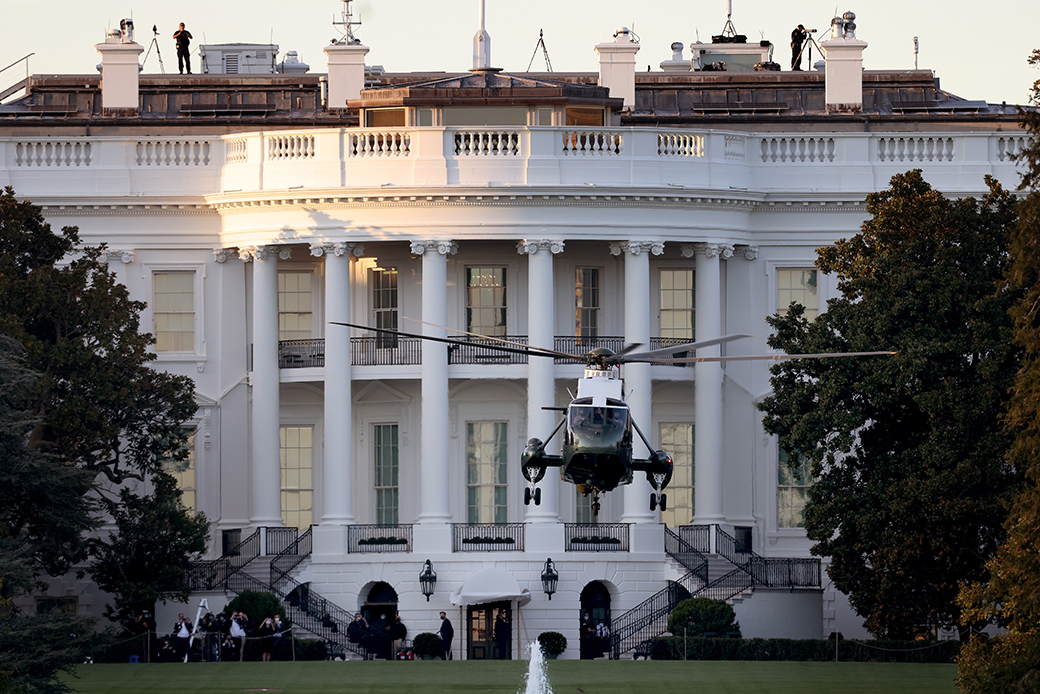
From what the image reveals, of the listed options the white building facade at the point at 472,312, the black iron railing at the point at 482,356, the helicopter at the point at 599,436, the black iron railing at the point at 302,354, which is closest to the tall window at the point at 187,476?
the white building facade at the point at 472,312

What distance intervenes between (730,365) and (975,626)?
1273cm

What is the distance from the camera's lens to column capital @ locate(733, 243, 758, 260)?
2532 inches

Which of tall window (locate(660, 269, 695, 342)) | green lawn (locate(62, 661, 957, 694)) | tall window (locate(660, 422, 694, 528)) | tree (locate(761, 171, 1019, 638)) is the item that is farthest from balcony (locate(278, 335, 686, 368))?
green lawn (locate(62, 661, 957, 694))

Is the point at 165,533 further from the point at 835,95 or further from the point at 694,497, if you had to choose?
the point at 835,95

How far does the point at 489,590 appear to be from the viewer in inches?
2343

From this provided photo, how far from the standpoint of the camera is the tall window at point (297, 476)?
65125 mm

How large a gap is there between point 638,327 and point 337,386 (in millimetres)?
7599

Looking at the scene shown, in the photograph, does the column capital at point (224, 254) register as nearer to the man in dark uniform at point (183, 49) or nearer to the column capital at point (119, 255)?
the column capital at point (119, 255)

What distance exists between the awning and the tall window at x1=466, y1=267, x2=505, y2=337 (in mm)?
6994

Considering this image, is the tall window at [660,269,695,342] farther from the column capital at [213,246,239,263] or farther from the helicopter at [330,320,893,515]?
the helicopter at [330,320,893,515]

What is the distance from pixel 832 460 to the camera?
5353 cm

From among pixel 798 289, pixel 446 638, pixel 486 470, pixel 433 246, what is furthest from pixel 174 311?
pixel 798 289

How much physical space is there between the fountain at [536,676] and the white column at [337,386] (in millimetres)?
7678

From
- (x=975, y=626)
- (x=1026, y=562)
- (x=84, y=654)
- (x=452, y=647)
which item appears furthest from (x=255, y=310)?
(x=1026, y=562)
